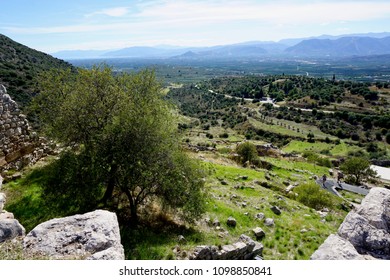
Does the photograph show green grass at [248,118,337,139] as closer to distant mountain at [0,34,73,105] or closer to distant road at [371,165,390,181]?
distant road at [371,165,390,181]

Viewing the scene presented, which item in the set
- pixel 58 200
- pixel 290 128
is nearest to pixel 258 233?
pixel 58 200

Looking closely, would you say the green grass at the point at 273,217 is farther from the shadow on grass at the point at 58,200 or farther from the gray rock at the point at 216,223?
the shadow on grass at the point at 58,200

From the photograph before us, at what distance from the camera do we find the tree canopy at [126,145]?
15.1 metres

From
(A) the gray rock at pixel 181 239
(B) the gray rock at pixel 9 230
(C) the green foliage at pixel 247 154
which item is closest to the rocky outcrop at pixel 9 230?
(B) the gray rock at pixel 9 230

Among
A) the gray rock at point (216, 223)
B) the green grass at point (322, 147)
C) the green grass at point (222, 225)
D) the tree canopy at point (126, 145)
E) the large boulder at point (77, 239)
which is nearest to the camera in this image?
the large boulder at point (77, 239)

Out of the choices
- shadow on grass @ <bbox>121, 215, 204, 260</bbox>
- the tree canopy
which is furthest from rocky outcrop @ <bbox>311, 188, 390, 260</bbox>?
the tree canopy

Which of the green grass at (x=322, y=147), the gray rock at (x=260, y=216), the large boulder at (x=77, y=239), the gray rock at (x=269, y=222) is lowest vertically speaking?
the green grass at (x=322, y=147)

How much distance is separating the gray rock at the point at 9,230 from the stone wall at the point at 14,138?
11572mm

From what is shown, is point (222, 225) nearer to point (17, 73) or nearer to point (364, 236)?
point (364, 236)

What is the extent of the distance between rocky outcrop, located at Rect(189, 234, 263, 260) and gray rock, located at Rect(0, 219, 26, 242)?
6.70 m

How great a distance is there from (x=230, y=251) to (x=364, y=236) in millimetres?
5389

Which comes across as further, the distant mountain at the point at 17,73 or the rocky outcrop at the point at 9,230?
the distant mountain at the point at 17,73

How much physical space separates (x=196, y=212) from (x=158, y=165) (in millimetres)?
3214
